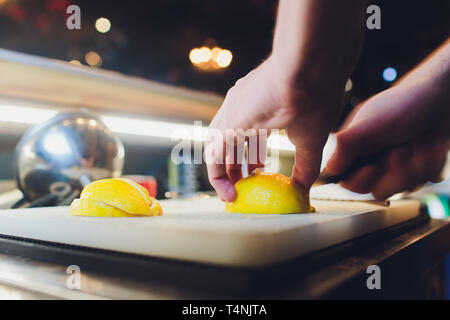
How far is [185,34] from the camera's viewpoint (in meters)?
3.74

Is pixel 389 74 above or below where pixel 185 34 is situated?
below

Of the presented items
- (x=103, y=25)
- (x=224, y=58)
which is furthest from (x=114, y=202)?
(x=224, y=58)

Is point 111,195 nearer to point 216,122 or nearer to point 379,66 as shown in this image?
point 216,122

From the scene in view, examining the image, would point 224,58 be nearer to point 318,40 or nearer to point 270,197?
point 270,197

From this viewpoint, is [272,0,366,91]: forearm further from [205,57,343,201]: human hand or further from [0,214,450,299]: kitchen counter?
[0,214,450,299]: kitchen counter

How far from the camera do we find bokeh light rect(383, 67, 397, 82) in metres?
2.23

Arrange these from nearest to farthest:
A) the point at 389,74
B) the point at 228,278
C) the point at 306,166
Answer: the point at 228,278 → the point at 306,166 → the point at 389,74

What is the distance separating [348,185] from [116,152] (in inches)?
34.2

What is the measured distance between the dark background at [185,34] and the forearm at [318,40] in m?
1.52

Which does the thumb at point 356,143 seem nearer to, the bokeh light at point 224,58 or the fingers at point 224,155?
the fingers at point 224,155

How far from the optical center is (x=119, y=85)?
6.21 feet

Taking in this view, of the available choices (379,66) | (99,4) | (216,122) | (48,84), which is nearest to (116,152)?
(48,84)

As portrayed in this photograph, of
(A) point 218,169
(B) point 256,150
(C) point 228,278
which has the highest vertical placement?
(B) point 256,150

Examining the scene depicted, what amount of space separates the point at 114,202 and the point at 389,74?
198 cm
